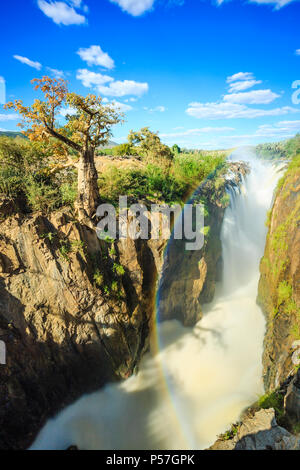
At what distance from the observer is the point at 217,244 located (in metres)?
13.9

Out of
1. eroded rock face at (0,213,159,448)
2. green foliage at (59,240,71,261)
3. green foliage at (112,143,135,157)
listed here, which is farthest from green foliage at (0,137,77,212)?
green foliage at (112,143,135,157)

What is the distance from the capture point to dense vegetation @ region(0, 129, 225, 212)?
7.49m

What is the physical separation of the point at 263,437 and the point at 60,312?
6.76m

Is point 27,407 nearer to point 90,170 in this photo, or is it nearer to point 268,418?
point 268,418

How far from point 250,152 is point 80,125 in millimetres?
23827

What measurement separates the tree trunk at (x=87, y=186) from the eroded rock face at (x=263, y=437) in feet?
27.1

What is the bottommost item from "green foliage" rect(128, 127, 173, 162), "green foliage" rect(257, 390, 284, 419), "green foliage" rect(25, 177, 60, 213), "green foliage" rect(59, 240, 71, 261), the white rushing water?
the white rushing water

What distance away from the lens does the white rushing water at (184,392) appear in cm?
759

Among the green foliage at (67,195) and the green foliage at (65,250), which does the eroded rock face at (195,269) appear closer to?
the green foliage at (65,250)

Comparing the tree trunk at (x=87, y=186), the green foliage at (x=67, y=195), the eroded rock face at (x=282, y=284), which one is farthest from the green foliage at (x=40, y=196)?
the eroded rock face at (x=282, y=284)

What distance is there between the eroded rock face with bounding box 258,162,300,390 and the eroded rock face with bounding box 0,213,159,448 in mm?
5690

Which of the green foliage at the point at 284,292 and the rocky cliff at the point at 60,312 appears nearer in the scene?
the rocky cliff at the point at 60,312

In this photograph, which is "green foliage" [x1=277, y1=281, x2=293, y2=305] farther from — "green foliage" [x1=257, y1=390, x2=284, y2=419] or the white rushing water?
the white rushing water
